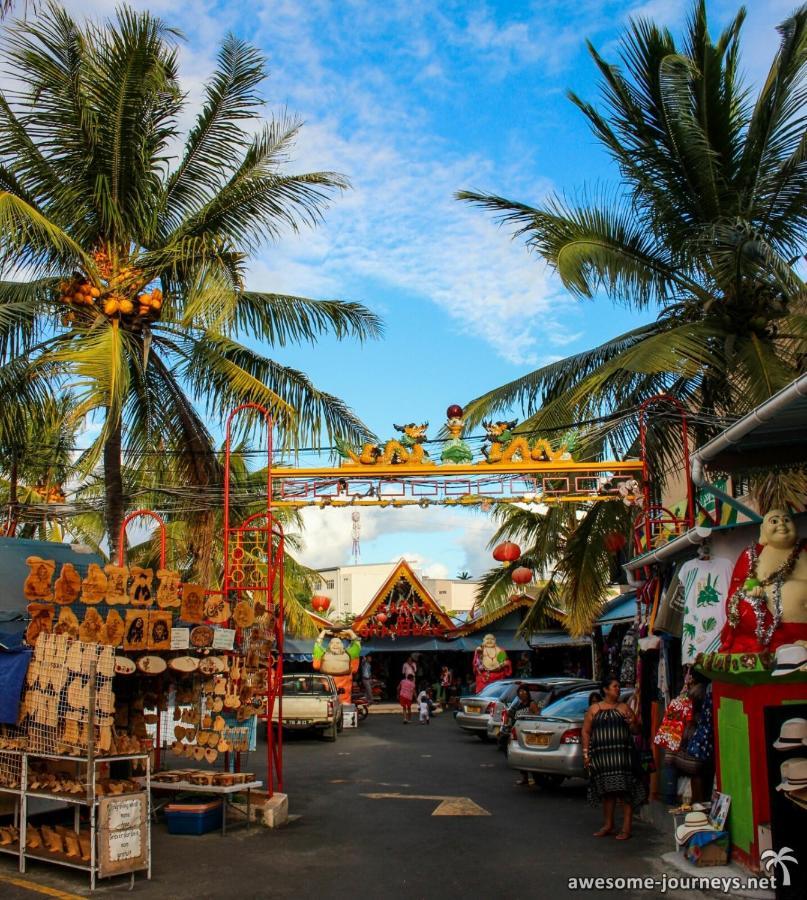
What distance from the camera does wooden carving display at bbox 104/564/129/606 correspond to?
9602 millimetres

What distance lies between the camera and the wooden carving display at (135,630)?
31.9 feet

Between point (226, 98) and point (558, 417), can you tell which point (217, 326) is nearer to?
point (226, 98)

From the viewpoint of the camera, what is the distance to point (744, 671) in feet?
25.0

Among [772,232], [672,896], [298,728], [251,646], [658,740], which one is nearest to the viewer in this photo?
[672,896]

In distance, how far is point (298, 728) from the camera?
75.9ft

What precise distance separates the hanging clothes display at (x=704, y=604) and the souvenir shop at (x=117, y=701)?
16.7ft

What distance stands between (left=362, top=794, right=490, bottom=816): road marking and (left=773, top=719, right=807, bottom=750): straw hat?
249 inches

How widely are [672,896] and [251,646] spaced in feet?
19.9

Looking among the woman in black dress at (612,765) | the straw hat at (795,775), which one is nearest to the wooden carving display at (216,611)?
the woman in black dress at (612,765)

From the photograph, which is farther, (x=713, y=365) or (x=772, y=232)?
(x=772, y=232)

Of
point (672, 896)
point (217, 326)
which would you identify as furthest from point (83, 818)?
point (672, 896)

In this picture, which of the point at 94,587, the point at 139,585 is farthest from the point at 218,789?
the point at 94,587

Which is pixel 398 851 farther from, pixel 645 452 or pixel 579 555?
pixel 579 555

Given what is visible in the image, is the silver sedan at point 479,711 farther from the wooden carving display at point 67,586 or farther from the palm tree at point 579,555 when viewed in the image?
the wooden carving display at point 67,586
